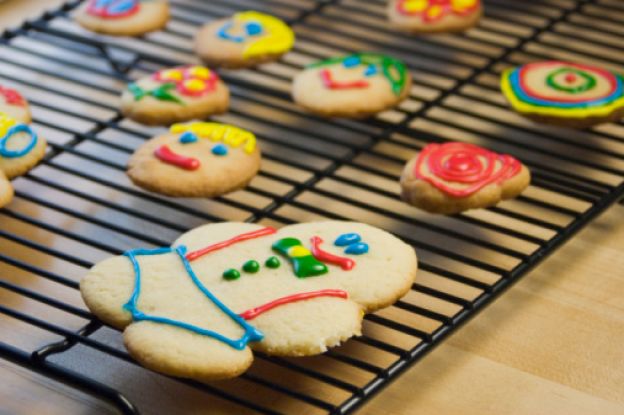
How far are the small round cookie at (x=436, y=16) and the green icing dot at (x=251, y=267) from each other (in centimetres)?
71

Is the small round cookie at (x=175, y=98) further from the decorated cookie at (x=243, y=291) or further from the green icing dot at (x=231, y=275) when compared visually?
the green icing dot at (x=231, y=275)

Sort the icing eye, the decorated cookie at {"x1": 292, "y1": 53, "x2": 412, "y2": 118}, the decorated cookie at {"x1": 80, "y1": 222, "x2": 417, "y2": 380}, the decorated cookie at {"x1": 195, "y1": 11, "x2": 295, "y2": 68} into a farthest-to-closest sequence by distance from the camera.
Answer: the decorated cookie at {"x1": 195, "y1": 11, "x2": 295, "y2": 68} < the decorated cookie at {"x1": 292, "y1": 53, "x2": 412, "y2": 118} < the icing eye < the decorated cookie at {"x1": 80, "y1": 222, "x2": 417, "y2": 380}

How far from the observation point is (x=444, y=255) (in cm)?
123

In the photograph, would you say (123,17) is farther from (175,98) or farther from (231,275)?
(231,275)

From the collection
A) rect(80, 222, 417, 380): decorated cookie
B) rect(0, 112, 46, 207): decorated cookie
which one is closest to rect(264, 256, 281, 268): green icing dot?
rect(80, 222, 417, 380): decorated cookie

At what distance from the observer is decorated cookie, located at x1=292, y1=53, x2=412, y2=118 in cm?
152

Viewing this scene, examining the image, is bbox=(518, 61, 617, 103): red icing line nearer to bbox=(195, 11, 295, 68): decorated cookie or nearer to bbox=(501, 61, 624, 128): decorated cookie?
bbox=(501, 61, 624, 128): decorated cookie

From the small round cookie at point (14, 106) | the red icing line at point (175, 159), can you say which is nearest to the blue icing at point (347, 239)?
the red icing line at point (175, 159)

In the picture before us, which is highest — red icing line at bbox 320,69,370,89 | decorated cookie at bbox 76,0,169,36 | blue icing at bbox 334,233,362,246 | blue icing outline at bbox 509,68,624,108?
decorated cookie at bbox 76,0,169,36

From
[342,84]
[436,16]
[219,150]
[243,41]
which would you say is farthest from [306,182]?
[436,16]

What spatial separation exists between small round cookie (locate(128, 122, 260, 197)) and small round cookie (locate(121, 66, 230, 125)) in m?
0.06

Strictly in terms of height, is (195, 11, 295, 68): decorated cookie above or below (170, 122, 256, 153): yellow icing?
above

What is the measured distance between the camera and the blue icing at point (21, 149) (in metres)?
1.37

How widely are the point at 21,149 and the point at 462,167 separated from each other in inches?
22.0
